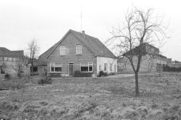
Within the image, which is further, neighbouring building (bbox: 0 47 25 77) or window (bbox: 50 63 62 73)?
neighbouring building (bbox: 0 47 25 77)

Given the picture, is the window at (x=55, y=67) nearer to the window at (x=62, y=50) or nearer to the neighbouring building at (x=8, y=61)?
the window at (x=62, y=50)

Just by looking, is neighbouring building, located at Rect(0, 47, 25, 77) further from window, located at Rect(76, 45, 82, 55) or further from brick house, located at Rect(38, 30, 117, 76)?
window, located at Rect(76, 45, 82, 55)

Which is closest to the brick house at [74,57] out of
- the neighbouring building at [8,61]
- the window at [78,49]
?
the window at [78,49]

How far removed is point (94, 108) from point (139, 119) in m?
2.31

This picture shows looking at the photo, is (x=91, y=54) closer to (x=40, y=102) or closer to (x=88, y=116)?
(x=40, y=102)

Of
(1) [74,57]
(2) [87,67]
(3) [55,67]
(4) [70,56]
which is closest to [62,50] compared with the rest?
(4) [70,56]

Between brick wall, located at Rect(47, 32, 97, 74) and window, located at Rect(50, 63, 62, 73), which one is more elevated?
brick wall, located at Rect(47, 32, 97, 74)

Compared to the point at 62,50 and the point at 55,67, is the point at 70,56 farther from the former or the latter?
the point at 55,67

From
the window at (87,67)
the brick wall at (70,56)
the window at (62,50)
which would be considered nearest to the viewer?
the window at (87,67)

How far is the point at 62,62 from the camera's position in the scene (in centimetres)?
3669

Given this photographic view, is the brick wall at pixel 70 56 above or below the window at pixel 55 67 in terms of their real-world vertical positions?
above

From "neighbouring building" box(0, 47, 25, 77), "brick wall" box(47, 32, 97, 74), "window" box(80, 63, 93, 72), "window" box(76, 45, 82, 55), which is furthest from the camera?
"neighbouring building" box(0, 47, 25, 77)

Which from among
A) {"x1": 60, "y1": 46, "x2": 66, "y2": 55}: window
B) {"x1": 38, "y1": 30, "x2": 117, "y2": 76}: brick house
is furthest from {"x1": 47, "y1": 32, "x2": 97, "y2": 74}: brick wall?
{"x1": 60, "y1": 46, "x2": 66, "y2": 55}: window

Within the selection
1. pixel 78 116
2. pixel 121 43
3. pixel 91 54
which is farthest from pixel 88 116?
pixel 91 54
